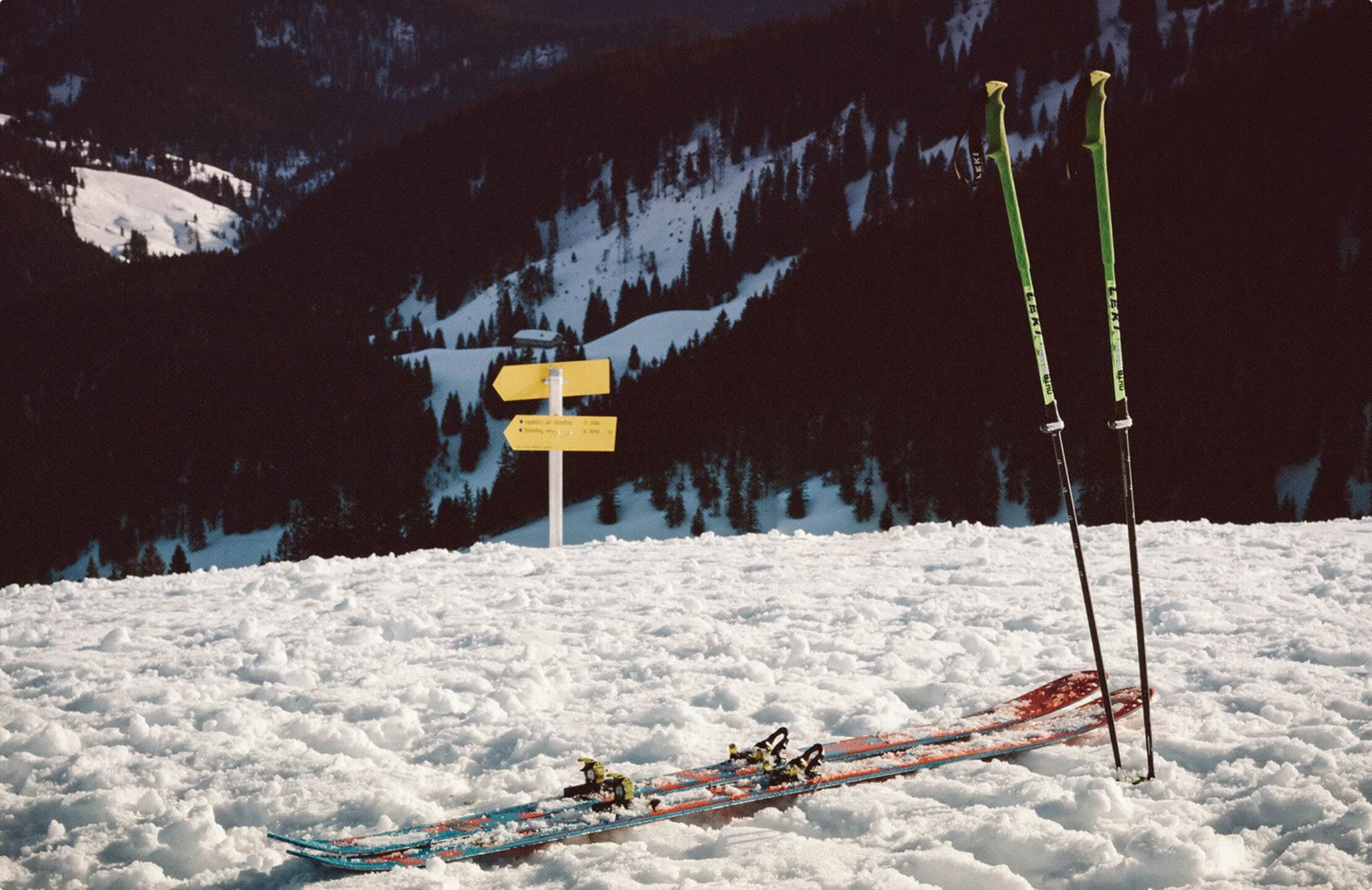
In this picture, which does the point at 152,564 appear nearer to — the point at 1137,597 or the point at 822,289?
the point at 822,289

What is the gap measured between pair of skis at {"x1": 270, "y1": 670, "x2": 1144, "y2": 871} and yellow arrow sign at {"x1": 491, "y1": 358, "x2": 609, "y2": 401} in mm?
5006

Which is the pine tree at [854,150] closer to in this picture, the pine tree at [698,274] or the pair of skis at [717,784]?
the pine tree at [698,274]

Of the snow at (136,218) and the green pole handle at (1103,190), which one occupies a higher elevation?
the snow at (136,218)

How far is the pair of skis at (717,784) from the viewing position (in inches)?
98.3

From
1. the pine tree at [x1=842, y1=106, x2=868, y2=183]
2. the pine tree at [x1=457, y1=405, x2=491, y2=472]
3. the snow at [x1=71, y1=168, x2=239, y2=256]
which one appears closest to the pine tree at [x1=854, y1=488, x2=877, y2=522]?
the pine tree at [x1=457, y1=405, x2=491, y2=472]

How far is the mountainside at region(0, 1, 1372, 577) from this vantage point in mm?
22109

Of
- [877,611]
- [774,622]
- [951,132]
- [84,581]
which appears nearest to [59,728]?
[774,622]

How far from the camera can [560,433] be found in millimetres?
7859

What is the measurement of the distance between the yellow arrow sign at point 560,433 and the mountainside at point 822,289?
4799 mm

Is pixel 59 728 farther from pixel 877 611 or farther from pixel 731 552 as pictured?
pixel 731 552

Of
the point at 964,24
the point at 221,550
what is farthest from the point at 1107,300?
the point at 964,24

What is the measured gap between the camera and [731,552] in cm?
772

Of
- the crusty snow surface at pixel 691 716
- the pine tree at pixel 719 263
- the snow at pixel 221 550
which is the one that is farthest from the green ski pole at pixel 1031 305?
the pine tree at pixel 719 263

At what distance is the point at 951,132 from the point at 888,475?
179 feet
